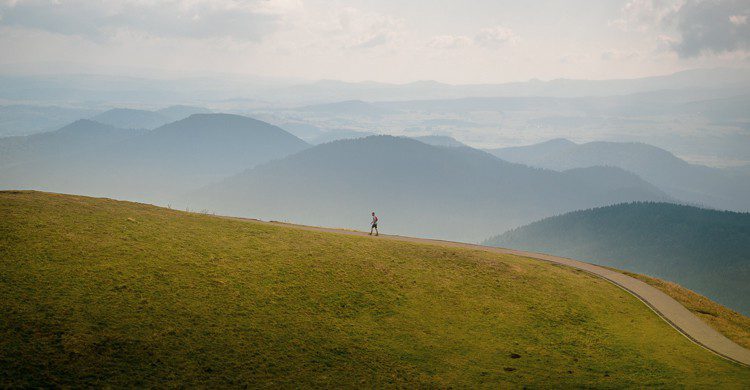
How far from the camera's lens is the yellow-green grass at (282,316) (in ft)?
73.5

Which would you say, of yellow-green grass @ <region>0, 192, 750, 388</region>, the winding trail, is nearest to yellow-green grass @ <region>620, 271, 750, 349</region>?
the winding trail

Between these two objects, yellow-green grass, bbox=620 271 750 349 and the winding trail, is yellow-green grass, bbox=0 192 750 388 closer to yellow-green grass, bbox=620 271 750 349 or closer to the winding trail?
the winding trail

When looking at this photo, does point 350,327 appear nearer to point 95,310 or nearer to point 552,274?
point 95,310

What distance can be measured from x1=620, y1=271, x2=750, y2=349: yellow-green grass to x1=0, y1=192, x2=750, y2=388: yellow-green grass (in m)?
4.55

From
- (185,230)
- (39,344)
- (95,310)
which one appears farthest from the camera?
(185,230)

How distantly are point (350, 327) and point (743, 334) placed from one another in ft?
91.7

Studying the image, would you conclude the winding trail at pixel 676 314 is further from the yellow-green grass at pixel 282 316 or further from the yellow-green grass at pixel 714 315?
the yellow-green grass at pixel 282 316

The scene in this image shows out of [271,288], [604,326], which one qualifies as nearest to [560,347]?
[604,326]

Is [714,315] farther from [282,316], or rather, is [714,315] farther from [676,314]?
[282,316]

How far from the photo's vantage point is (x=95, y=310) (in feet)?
81.6

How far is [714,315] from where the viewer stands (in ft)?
127

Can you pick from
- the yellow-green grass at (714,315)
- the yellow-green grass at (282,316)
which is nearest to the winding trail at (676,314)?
the yellow-green grass at (714,315)

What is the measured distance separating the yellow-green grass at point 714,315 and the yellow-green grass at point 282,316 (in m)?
4.55

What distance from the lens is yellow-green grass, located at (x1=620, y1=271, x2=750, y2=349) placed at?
34375mm
